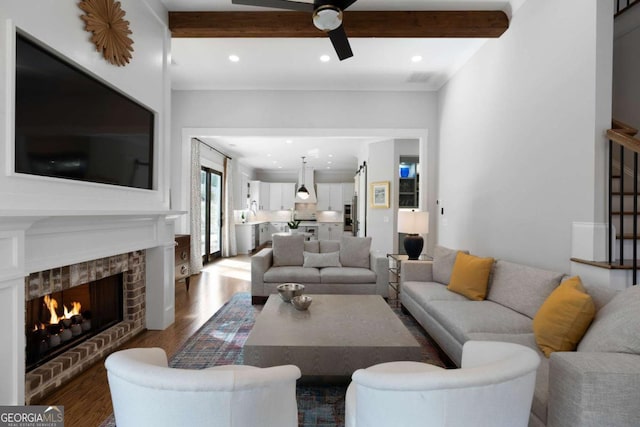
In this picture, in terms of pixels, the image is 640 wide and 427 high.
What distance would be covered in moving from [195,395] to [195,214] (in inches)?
217

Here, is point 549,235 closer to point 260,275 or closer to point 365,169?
point 260,275

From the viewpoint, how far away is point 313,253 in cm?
466

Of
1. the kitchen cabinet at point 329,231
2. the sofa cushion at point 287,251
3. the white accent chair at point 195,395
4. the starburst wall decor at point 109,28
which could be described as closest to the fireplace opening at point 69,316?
the white accent chair at point 195,395

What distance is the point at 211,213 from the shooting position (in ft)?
24.9

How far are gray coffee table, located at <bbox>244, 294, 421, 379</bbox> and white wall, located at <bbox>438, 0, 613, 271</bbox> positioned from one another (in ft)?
5.12

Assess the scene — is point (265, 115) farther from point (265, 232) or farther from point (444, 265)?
point (265, 232)

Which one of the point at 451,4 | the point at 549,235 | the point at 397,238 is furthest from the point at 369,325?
the point at 397,238

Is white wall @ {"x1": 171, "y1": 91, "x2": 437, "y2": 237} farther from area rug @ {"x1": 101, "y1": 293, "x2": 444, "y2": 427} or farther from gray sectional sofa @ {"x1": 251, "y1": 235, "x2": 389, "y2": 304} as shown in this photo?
area rug @ {"x1": 101, "y1": 293, "x2": 444, "y2": 427}

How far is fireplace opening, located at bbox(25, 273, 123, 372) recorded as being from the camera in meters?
2.15

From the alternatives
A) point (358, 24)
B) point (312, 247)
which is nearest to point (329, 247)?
point (312, 247)

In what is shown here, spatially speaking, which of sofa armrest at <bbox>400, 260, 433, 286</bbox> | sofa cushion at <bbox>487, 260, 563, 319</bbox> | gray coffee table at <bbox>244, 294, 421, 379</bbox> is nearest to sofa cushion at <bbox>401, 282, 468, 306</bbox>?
sofa armrest at <bbox>400, 260, 433, 286</bbox>

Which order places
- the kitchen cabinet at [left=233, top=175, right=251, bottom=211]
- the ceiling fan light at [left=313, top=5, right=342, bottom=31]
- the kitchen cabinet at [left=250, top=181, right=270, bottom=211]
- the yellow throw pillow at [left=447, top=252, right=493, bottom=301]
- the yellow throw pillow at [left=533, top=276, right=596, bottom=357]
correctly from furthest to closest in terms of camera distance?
the kitchen cabinet at [left=250, top=181, right=270, bottom=211] < the kitchen cabinet at [left=233, top=175, right=251, bottom=211] < the yellow throw pillow at [left=447, top=252, right=493, bottom=301] < the ceiling fan light at [left=313, top=5, right=342, bottom=31] < the yellow throw pillow at [left=533, top=276, right=596, bottom=357]

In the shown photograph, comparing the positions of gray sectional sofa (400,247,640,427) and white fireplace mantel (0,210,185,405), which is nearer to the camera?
gray sectional sofa (400,247,640,427)

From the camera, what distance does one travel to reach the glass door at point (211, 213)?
7133 mm
